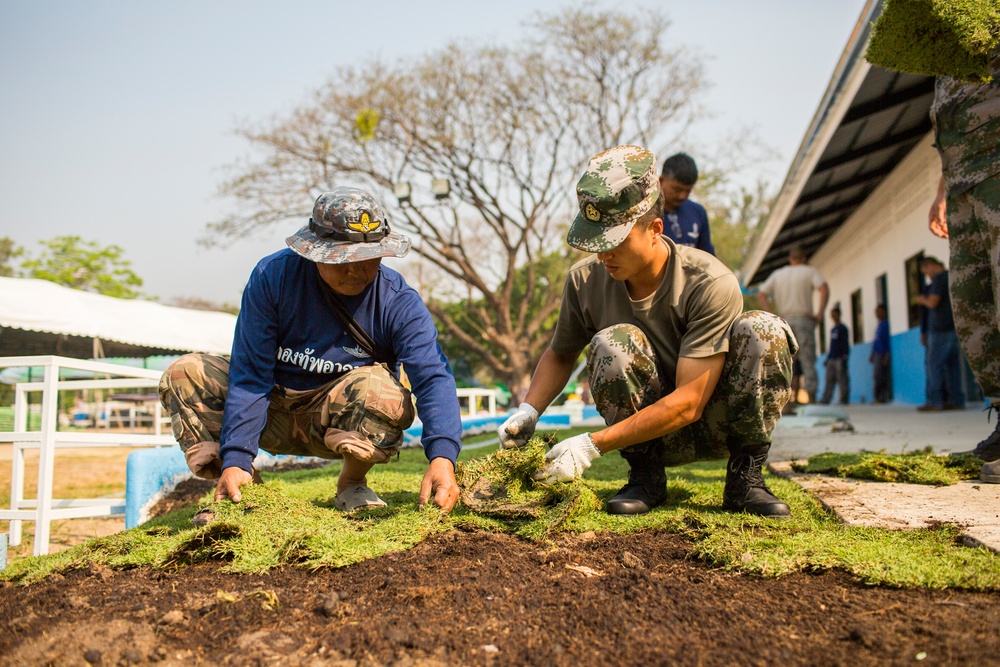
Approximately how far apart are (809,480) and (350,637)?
226cm

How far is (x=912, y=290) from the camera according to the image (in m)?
10.7

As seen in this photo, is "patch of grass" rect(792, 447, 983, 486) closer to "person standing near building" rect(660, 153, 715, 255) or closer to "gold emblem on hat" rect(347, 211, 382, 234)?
"person standing near building" rect(660, 153, 715, 255)

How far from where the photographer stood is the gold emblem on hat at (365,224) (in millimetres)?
2633

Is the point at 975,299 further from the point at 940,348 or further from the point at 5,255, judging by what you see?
the point at 5,255

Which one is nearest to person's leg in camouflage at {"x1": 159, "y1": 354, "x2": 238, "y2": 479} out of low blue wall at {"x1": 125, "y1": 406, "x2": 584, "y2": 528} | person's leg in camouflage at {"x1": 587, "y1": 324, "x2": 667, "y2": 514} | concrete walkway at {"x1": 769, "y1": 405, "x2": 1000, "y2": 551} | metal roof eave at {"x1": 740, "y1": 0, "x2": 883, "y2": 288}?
low blue wall at {"x1": 125, "y1": 406, "x2": 584, "y2": 528}

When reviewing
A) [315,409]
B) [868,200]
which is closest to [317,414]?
[315,409]

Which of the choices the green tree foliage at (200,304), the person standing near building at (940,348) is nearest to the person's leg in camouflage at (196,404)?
the person standing near building at (940,348)

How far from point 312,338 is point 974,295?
2.76m

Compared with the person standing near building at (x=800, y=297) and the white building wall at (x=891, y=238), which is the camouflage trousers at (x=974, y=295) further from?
the white building wall at (x=891, y=238)

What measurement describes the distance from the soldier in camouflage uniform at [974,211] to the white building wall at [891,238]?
6.21 meters

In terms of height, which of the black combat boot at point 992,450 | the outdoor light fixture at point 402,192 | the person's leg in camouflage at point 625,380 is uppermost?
the outdoor light fixture at point 402,192

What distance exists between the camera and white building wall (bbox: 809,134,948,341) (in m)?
9.41

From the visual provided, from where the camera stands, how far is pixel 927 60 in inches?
120

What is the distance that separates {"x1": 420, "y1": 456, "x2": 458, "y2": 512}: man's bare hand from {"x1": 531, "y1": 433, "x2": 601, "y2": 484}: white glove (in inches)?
11.7
